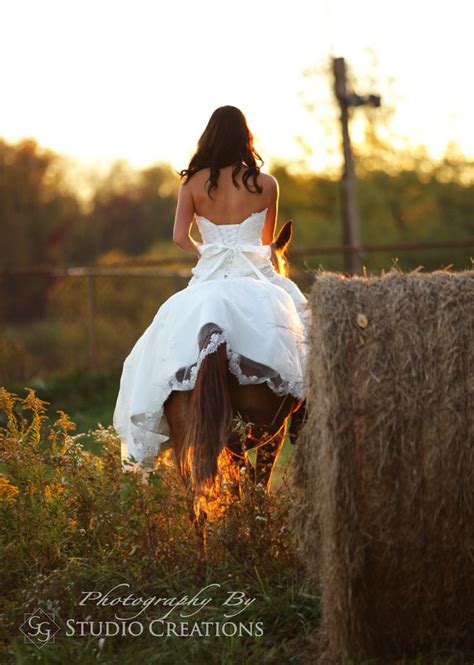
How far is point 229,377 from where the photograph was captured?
4.87 metres

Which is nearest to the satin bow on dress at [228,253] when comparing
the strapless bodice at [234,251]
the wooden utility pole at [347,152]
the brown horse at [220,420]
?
the strapless bodice at [234,251]

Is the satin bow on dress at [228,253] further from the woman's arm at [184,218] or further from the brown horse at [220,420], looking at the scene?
the brown horse at [220,420]

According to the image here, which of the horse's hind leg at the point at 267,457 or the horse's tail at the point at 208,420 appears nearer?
the horse's tail at the point at 208,420

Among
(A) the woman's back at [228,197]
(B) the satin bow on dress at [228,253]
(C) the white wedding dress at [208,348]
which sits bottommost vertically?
(C) the white wedding dress at [208,348]

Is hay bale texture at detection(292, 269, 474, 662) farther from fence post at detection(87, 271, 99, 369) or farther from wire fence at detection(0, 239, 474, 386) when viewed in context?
fence post at detection(87, 271, 99, 369)

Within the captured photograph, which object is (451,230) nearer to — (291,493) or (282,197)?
(282,197)

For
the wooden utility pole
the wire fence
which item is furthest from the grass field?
the wooden utility pole

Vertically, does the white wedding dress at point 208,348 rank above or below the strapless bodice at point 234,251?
below

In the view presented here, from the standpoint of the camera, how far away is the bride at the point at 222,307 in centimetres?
486

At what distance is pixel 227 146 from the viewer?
5.34 meters

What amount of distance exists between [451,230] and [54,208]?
14.3 metres

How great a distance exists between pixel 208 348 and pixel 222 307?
0.26 meters

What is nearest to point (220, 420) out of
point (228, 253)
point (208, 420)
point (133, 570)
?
point (208, 420)

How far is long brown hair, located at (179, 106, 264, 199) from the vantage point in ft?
17.5
